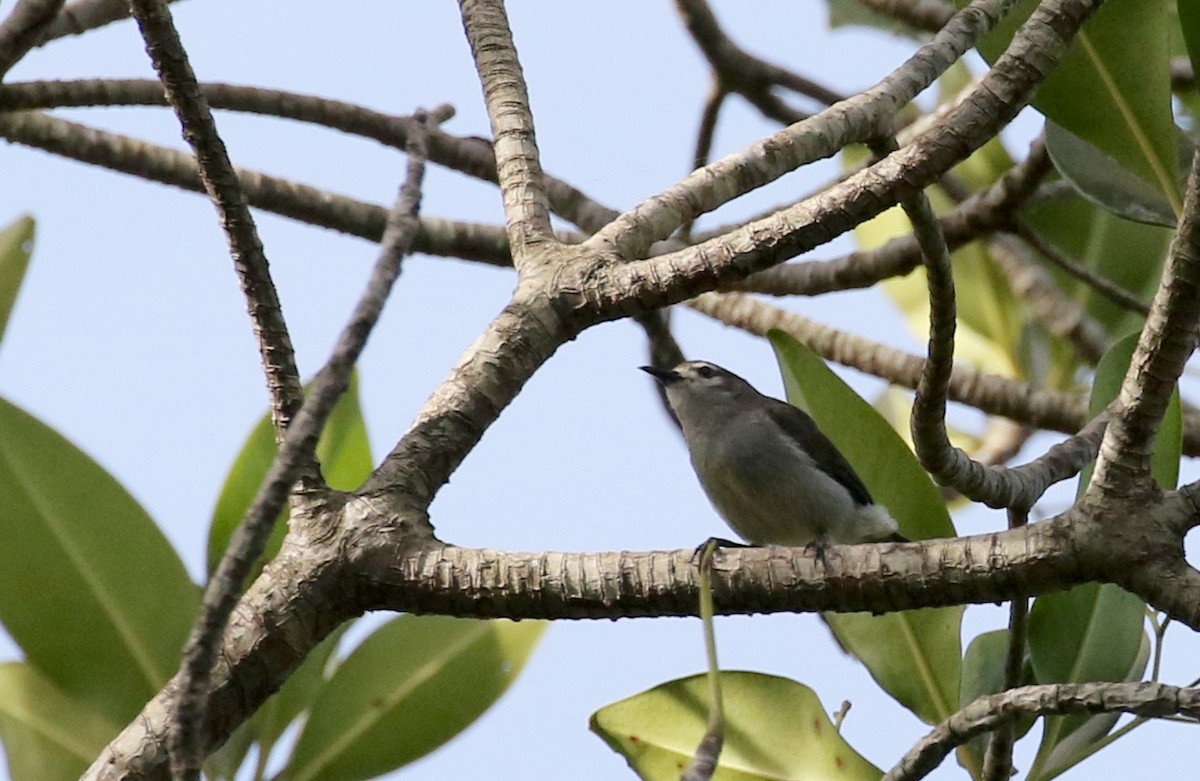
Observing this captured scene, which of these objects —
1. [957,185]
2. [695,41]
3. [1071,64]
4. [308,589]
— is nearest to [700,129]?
[695,41]

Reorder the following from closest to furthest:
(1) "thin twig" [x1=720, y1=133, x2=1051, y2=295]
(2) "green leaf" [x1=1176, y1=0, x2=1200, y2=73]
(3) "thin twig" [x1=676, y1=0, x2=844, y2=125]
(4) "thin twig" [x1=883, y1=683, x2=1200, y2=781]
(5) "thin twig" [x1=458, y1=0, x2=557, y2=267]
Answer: (4) "thin twig" [x1=883, y1=683, x2=1200, y2=781], (5) "thin twig" [x1=458, y1=0, x2=557, y2=267], (2) "green leaf" [x1=1176, y1=0, x2=1200, y2=73], (1) "thin twig" [x1=720, y1=133, x2=1051, y2=295], (3) "thin twig" [x1=676, y1=0, x2=844, y2=125]

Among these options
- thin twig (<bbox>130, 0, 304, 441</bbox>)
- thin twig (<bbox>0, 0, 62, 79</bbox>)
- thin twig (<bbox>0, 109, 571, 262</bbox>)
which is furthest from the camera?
thin twig (<bbox>0, 109, 571, 262</bbox>)

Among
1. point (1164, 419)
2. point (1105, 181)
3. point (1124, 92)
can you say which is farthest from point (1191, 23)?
point (1164, 419)

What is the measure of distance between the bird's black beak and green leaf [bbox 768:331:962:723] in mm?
1526

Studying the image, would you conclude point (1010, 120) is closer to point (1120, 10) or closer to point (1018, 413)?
point (1120, 10)

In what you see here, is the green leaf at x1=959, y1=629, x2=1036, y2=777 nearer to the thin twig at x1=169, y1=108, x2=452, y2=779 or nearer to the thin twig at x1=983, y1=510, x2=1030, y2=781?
the thin twig at x1=983, y1=510, x2=1030, y2=781

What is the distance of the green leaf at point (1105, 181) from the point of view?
3258mm

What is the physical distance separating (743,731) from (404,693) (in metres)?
0.76

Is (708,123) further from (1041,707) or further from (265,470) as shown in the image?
(1041,707)

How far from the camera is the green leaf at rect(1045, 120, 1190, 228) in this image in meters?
3.26

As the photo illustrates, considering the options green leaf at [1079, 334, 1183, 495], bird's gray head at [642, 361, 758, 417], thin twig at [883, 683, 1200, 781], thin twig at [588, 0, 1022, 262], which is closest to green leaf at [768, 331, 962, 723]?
green leaf at [1079, 334, 1183, 495]

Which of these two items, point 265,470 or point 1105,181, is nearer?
point 265,470

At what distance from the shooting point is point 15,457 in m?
2.98

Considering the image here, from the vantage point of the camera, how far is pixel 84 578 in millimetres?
3062
